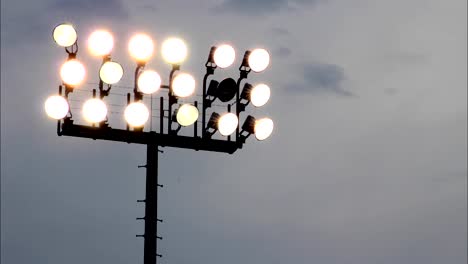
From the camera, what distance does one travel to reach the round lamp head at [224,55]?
43.7ft

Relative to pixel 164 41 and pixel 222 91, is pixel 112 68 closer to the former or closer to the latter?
pixel 164 41

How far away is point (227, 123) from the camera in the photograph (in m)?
13.4

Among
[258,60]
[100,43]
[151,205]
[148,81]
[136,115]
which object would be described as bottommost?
[151,205]

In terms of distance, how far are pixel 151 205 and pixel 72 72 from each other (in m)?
2.20

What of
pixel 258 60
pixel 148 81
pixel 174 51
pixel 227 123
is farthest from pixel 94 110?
pixel 258 60

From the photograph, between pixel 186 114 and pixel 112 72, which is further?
pixel 186 114

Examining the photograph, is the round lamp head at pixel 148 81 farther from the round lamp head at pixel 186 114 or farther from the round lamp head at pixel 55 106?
the round lamp head at pixel 55 106

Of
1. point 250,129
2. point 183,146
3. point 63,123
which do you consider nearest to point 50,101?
point 63,123

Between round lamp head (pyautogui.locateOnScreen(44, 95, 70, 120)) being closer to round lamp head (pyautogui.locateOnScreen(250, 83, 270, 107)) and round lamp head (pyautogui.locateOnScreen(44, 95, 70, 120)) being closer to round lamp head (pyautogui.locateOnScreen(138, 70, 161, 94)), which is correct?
round lamp head (pyautogui.locateOnScreen(138, 70, 161, 94))

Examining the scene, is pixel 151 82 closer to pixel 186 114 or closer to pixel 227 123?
pixel 186 114

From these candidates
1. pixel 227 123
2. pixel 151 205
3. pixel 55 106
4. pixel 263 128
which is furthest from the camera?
→ pixel 263 128

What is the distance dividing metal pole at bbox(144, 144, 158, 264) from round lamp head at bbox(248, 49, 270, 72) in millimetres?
1832

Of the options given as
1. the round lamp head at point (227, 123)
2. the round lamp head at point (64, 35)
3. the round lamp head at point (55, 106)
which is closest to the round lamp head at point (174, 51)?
the round lamp head at point (227, 123)

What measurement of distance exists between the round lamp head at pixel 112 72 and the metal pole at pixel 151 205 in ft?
4.37
